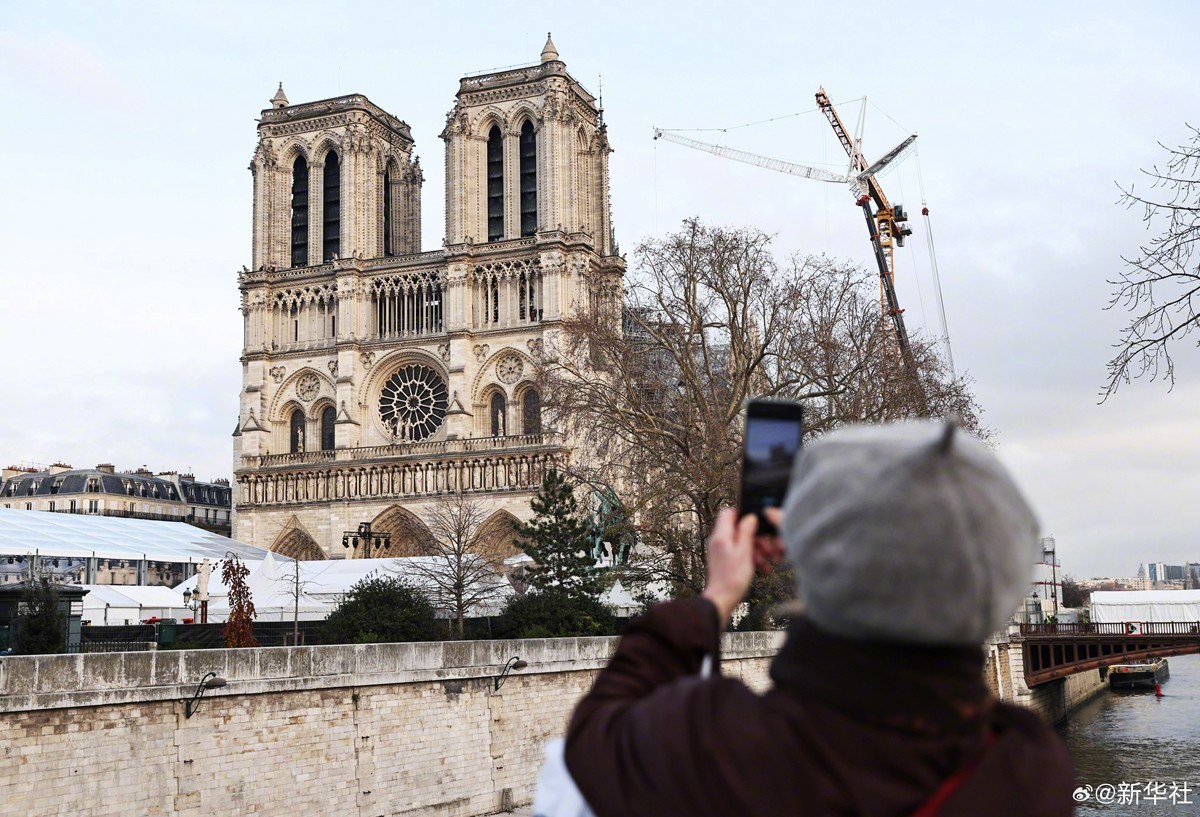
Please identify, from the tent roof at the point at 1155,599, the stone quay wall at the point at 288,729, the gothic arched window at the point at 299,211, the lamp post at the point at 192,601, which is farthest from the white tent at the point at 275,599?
the tent roof at the point at 1155,599

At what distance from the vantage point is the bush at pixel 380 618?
70.2 feet

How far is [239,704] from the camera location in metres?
13.7

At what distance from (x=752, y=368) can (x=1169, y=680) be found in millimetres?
40545

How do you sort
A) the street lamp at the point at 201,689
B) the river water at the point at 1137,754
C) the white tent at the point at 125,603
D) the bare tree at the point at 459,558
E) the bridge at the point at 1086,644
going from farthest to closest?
the bridge at the point at 1086,644 < the bare tree at the point at 459,558 < the white tent at the point at 125,603 < the river water at the point at 1137,754 < the street lamp at the point at 201,689

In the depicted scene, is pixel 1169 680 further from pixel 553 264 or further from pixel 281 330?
pixel 281 330

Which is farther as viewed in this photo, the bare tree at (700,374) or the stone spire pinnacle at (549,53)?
the stone spire pinnacle at (549,53)

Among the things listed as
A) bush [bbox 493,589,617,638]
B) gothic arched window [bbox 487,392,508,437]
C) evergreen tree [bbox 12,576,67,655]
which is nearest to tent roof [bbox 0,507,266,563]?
gothic arched window [bbox 487,392,508,437]

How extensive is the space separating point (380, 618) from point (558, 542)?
1125 cm

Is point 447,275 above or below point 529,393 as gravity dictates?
above

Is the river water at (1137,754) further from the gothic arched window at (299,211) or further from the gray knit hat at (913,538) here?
the gothic arched window at (299,211)

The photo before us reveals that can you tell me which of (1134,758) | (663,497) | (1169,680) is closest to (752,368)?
(663,497)

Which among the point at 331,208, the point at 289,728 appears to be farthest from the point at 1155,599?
the point at 289,728

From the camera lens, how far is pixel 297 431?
5241 cm

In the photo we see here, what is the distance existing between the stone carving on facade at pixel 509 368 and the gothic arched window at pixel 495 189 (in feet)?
16.2
